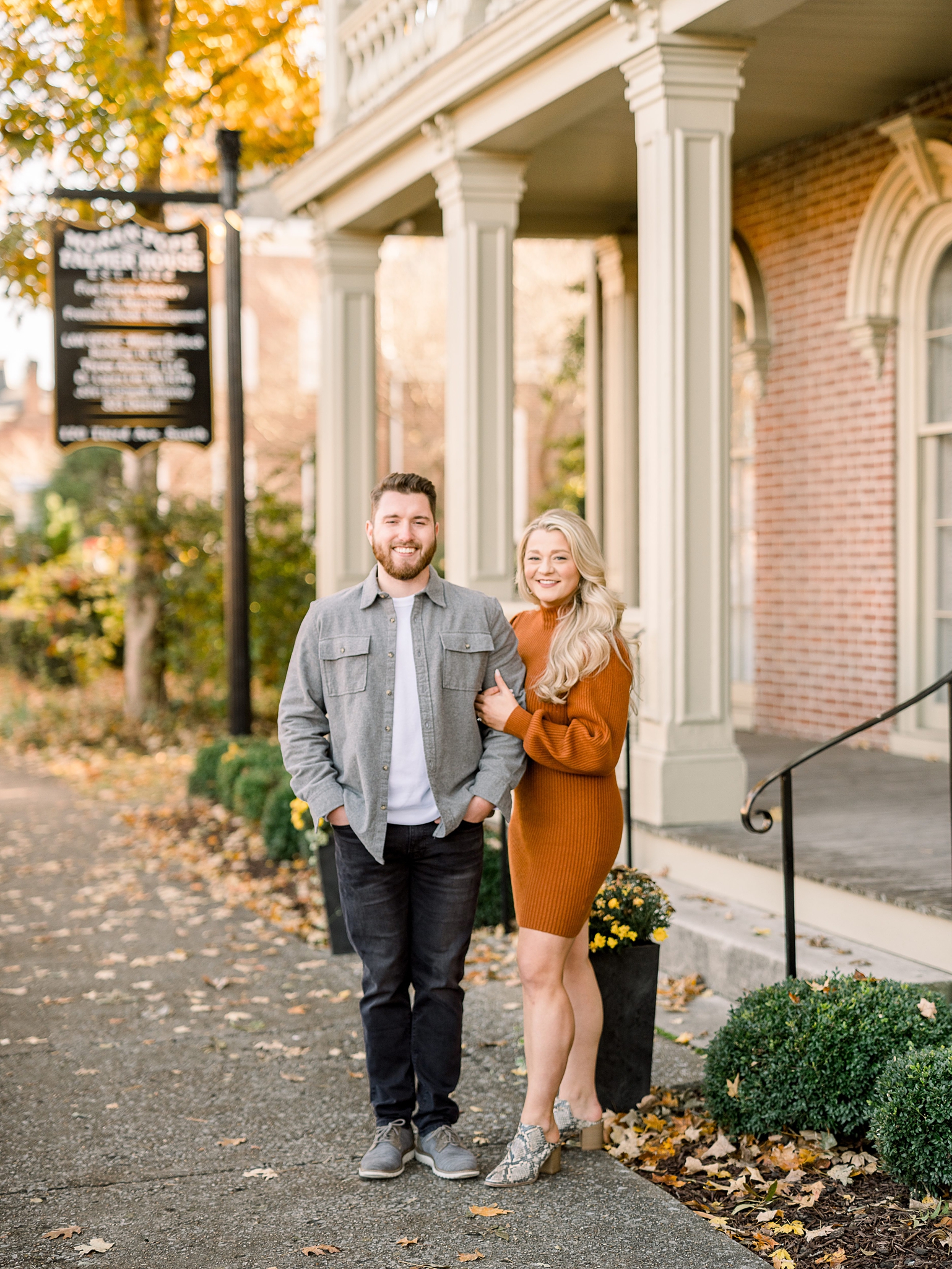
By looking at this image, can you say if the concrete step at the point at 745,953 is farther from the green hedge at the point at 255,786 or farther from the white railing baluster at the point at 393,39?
the white railing baluster at the point at 393,39

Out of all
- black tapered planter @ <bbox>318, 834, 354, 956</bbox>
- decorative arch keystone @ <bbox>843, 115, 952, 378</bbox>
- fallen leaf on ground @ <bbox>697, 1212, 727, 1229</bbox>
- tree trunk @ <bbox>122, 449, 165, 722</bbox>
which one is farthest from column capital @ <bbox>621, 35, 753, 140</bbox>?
tree trunk @ <bbox>122, 449, 165, 722</bbox>

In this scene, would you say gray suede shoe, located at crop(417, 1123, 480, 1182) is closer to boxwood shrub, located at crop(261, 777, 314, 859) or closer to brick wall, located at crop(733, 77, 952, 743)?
boxwood shrub, located at crop(261, 777, 314, 859)

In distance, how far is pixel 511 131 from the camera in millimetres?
8094

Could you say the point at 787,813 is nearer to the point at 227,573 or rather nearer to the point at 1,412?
the point at 227,573

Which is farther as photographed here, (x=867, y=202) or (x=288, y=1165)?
(x=867, y=202)

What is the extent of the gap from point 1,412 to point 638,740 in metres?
39.2

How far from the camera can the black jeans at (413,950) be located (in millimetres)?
4141

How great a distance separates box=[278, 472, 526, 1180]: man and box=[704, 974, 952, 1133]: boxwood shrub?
34.0 inches

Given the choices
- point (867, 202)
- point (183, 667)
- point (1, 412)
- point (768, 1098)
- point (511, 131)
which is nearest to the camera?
point (768, 1098)

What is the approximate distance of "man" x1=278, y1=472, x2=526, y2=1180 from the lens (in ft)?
13.3

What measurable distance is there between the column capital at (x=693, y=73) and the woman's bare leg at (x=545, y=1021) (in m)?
4.00

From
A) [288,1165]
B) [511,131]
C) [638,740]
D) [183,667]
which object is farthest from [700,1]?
[183,667]

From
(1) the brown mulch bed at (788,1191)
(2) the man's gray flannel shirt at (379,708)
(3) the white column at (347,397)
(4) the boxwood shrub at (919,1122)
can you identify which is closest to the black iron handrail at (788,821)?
(1) the brown mulch bed at (788,1191)

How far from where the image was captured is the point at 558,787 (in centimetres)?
408
